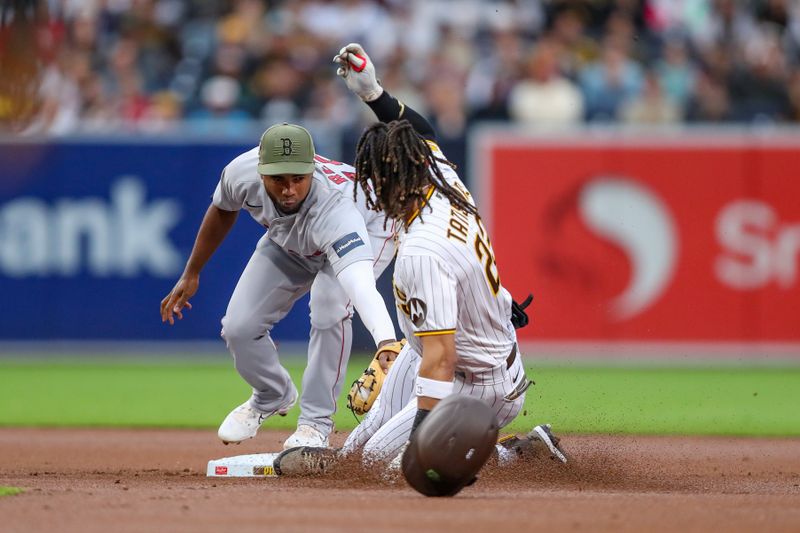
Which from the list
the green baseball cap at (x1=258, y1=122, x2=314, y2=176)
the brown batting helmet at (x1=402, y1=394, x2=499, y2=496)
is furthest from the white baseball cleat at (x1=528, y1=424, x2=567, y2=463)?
the green baseball cap at (x1=258, y1=122, x2=314, y2=176)

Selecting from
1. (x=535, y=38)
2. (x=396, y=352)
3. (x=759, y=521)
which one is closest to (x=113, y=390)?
(x=396, y=352)

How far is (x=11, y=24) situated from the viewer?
12.0 metres

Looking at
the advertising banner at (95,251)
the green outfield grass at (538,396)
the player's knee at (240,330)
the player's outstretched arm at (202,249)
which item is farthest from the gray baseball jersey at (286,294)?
the advertising banner at (95,251)

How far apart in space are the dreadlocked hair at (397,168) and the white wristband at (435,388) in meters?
0.73

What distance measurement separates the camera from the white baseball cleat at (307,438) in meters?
7.20

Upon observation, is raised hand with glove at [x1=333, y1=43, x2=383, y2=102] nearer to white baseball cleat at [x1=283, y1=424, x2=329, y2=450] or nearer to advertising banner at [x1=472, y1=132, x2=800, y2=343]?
white baseball cleat at [x1=283, y1=424, x2=329, y2=450]

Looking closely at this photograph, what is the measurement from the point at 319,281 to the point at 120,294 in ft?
21.4

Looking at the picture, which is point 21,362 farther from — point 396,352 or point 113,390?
point 396,352

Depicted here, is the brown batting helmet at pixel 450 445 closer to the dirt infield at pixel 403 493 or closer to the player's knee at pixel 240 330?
the dirt infield at pixel 403 493

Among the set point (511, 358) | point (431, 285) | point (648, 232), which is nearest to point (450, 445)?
point (431, 285)

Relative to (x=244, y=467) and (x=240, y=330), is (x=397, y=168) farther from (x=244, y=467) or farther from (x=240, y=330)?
(x=244, y=467)

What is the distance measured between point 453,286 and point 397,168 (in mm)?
583

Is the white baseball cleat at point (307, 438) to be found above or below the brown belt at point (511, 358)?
below

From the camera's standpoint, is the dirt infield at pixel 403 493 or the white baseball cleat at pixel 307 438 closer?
the dirt infield at pixel 403 493
